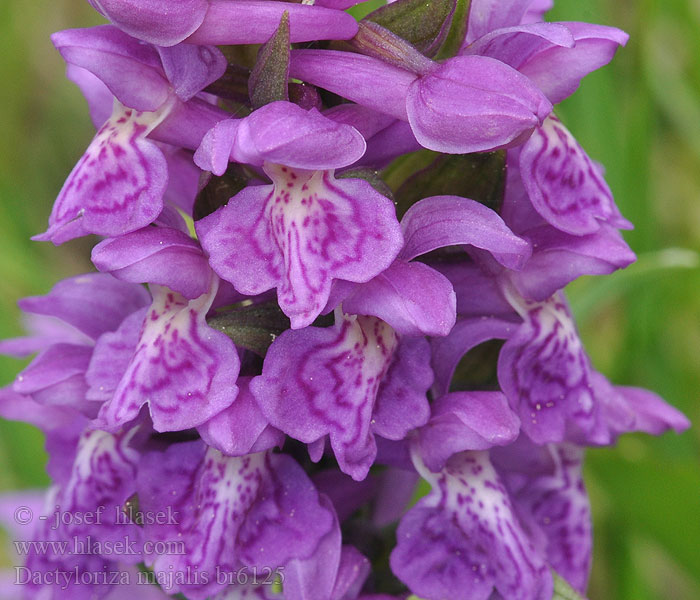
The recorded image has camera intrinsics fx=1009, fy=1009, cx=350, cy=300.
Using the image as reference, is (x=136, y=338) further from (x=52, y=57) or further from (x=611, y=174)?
(x=52, y=57)

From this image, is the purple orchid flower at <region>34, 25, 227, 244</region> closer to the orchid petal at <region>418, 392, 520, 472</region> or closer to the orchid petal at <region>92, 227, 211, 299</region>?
the orchid petal at <region>92, 227, 211, 299</region>

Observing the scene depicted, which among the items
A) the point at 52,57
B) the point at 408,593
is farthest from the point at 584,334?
the point at 52,57

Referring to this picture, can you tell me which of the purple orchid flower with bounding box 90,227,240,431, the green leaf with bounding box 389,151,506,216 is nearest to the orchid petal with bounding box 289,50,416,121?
the green leaf with bounding box 389,151,506,216

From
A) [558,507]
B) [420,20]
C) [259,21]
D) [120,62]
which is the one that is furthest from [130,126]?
[558,507]

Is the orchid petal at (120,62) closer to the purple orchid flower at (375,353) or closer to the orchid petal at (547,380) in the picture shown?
the purple orchid flower at (375,353)

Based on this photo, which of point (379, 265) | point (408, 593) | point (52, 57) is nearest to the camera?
point (379, 265)

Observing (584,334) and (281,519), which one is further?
(584,334)

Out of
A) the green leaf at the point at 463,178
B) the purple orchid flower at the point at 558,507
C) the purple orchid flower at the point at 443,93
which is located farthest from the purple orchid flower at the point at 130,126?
the purple orchid flower at the point at 558,507
